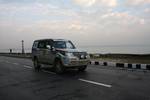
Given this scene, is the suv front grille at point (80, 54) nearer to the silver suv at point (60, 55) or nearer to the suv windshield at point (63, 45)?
the silver suv at point (60, 55)

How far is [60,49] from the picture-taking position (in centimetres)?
1251

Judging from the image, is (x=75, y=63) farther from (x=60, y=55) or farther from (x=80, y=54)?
(x=60, y=55)

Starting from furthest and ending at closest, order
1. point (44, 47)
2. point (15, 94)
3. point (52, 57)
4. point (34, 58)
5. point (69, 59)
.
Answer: point (34, 58), point (44, 47), point (52, 57), point (69, 59), point (15, 94)

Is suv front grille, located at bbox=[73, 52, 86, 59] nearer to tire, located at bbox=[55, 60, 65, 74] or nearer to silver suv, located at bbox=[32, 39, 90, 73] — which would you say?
silver suv, located at bbox=[32, 39, 90, 73]

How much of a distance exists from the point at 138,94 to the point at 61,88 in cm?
286

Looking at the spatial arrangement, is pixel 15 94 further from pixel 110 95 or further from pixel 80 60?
pixel 80 60

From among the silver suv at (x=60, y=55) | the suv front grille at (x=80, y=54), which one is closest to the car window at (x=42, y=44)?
the silver suv at (x=60, y=55)

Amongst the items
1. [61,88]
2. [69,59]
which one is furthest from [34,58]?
[61,88]

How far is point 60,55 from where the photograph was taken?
1233cm

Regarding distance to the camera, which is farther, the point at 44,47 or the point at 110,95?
the point at 44,47

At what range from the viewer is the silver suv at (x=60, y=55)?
39.7 ft

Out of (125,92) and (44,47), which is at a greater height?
(44,47)

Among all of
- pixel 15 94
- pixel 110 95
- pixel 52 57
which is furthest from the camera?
pixel 52 57

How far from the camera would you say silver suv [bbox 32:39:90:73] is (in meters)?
12.1
